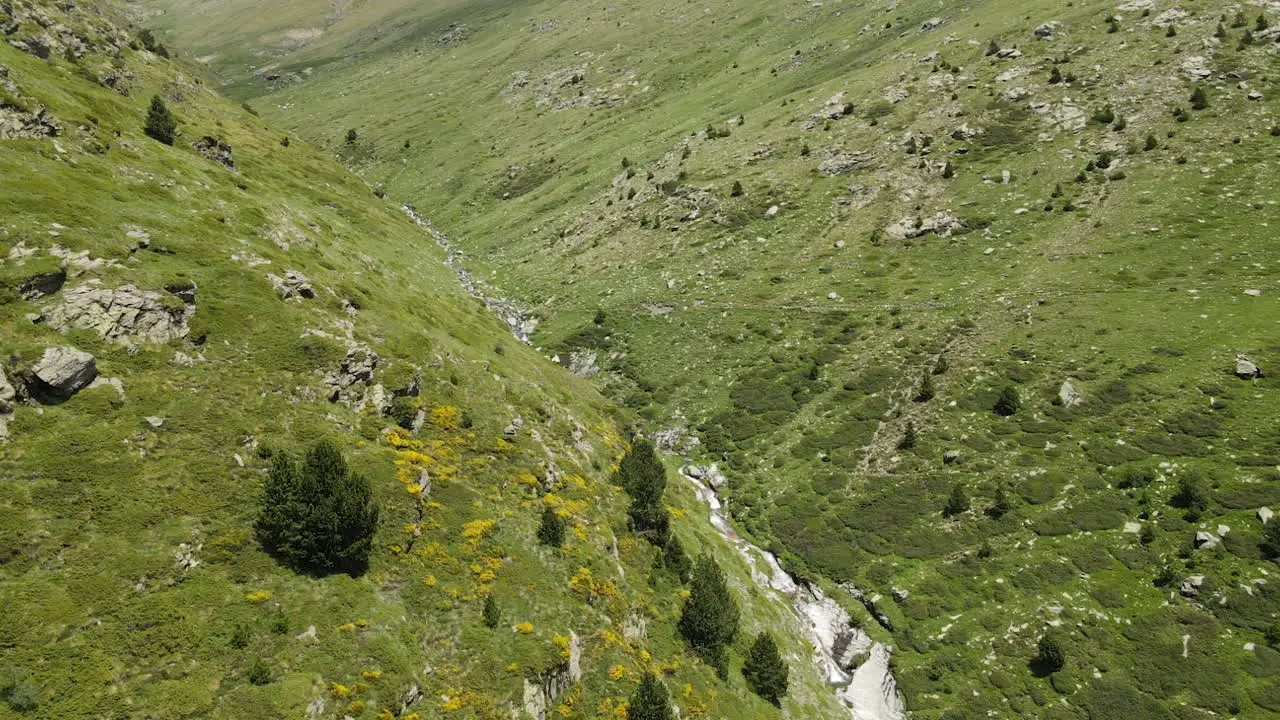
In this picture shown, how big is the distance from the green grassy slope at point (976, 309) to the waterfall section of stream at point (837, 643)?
52.2 inches

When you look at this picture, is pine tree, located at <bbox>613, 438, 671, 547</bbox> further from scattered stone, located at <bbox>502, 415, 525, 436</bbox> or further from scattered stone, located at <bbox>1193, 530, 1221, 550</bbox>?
scattered stone, located at <bbox>1193, 530, 1221, 550</bbox>

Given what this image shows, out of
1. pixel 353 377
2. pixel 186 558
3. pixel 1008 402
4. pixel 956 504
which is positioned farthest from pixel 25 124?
pixel 1008 402

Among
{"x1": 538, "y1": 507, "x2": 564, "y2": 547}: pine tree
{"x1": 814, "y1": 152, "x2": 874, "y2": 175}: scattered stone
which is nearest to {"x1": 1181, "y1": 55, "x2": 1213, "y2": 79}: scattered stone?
{"x1": 814, "y1": 152, "x2": 874, "y2": 175}: scattered stone

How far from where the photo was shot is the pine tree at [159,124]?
51.4 metres

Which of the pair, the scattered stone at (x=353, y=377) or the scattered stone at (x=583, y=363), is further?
the scattered stone at (x=583, y=363)

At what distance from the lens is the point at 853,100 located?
305 ft

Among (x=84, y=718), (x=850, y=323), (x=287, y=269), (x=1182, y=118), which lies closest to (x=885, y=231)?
(x=850, y=323)

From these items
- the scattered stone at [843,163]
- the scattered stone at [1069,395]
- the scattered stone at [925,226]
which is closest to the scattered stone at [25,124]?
the scattered stone at [1069,395]

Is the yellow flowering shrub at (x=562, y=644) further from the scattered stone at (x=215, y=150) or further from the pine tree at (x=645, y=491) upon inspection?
the scattered stone at (x=215, y=150)

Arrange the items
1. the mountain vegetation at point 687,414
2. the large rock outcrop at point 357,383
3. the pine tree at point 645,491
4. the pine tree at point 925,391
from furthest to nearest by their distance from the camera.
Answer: the pine tree at point 925,391, the pine tree at point 645,491, the large rock outcrop at point 357,383, the mountain vegetation at point 687,414

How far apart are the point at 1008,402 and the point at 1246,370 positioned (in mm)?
14458

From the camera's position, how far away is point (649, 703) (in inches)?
954

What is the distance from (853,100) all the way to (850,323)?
5088cm

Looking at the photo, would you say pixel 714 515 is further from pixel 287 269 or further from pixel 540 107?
pixel 540 107
